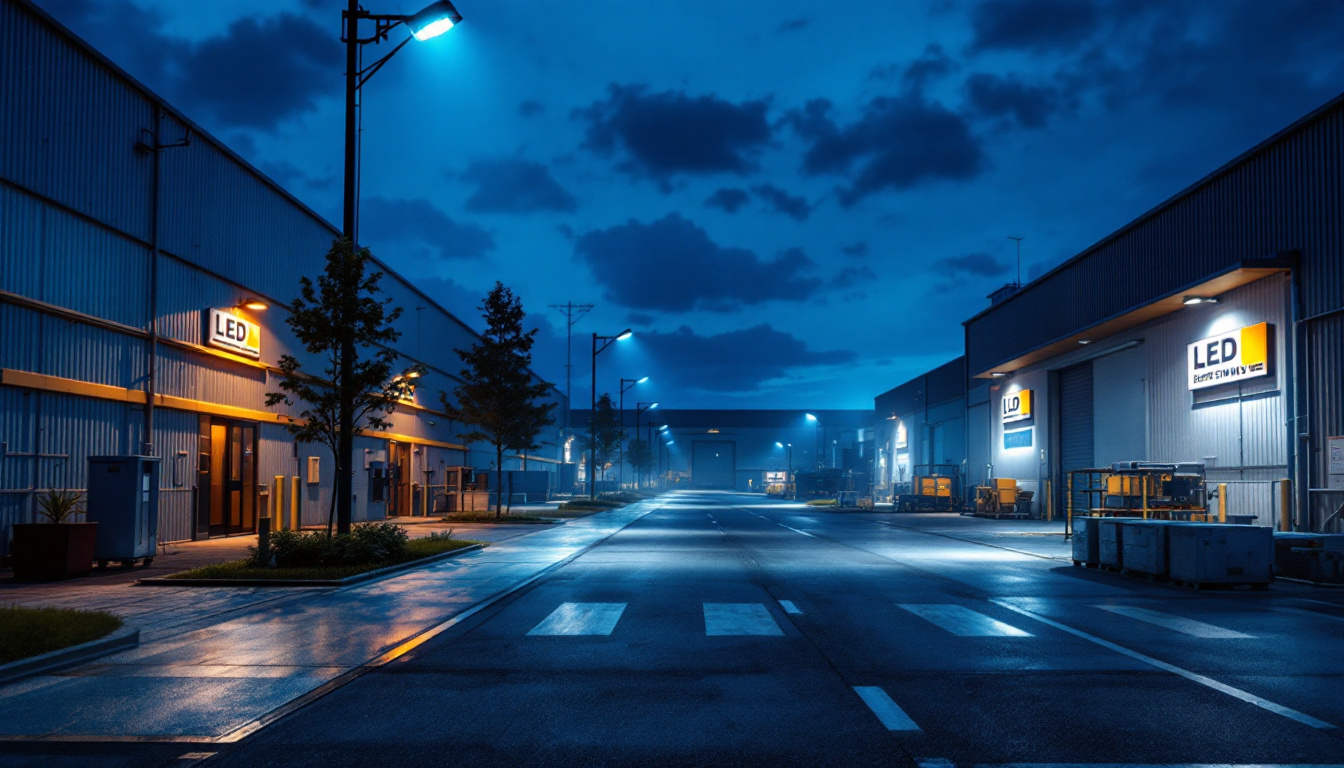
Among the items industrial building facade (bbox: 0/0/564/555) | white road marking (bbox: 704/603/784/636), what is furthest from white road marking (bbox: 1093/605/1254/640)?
industrial building facade (bbox: 0/0/564/555)

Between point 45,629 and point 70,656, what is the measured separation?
3.25ft

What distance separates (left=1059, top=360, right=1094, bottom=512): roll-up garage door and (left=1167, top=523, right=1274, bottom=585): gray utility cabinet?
2538 cm

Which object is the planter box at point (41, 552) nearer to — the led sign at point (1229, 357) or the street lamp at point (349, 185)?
the street lamp at point (349, 185)

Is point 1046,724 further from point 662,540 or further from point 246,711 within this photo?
point 662,540

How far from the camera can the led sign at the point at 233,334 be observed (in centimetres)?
2545

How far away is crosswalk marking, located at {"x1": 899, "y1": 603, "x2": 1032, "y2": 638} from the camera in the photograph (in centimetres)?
1064

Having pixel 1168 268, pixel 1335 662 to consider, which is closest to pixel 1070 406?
pixel 1168 268

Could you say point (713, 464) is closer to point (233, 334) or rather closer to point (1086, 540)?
point (233, 334)

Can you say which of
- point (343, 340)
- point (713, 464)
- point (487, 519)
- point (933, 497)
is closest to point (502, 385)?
point (487, 519)

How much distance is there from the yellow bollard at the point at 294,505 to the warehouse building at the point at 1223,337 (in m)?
26.8

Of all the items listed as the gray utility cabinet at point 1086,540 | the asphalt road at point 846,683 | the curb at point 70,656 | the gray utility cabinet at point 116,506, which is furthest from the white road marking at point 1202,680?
the gray utility cabinet at point 116,506

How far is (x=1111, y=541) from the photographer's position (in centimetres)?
1852

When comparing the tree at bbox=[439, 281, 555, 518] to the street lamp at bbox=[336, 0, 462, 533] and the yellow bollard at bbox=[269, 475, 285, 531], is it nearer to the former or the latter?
the yellow bollard at bbox=[269, 475, 285, 531]

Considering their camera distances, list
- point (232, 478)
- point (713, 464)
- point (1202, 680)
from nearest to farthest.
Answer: point (1202, 680) < point (232, 478) < point (713, 464)
